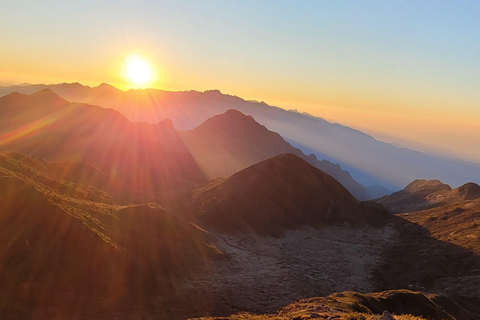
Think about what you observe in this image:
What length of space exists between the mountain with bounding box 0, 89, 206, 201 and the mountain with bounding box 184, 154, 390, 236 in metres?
24.6

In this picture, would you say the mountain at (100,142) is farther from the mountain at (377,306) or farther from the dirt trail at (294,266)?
the mountain at (377,306)

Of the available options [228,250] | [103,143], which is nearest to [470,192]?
[228,250]

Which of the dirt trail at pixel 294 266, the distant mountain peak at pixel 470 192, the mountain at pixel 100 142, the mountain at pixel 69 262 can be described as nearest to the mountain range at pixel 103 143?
the mountain at pixel 100 142

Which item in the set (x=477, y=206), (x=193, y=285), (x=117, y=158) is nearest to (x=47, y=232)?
(x=193, y=285)

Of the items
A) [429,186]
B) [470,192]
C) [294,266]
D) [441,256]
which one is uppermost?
[470,192]

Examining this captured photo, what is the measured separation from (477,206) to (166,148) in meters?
127

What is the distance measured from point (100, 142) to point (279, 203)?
10723 centimetres

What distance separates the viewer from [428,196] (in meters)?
138

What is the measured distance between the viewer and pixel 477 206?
261 ft

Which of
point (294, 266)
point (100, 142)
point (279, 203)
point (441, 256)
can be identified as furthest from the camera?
point (100, 142)

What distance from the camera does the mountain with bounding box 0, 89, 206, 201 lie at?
4958 inches

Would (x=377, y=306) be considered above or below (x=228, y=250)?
above

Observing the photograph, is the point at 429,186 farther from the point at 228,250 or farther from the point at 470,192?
the point at 228,250

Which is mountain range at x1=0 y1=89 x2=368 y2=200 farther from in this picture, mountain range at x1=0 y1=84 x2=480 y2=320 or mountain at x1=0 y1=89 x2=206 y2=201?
mountain range at x1=0 y1=84 x2=480 y2=320
